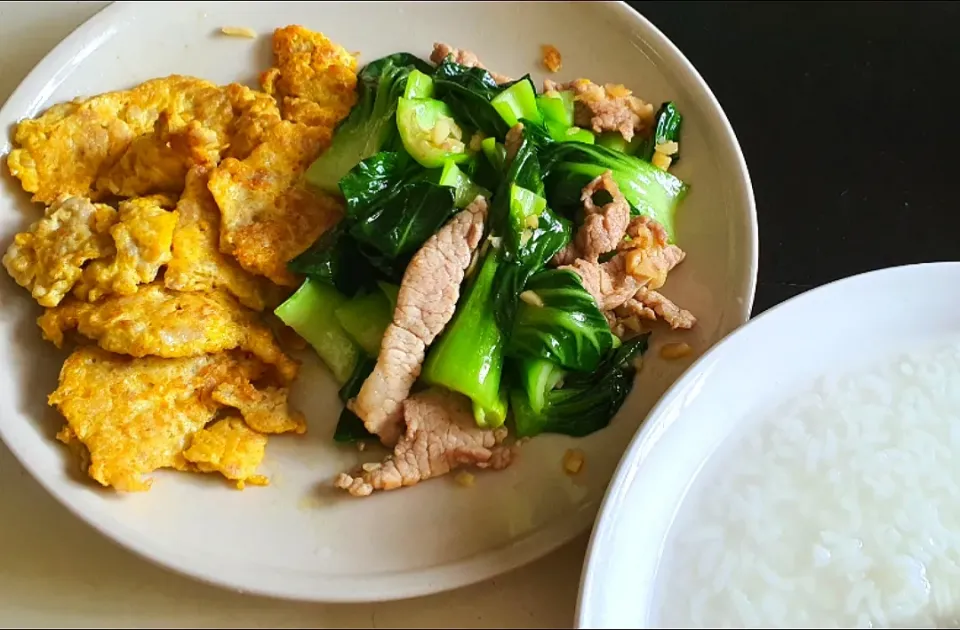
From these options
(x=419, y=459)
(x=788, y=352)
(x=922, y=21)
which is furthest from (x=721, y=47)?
(x=419, y=459)

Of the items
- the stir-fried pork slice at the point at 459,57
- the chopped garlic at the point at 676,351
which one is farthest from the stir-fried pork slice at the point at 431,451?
the stir-fried pork slice at the point at 459,57

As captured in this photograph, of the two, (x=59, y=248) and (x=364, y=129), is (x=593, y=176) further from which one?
(x=59, y=248)

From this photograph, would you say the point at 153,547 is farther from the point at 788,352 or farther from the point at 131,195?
the point at 788,352

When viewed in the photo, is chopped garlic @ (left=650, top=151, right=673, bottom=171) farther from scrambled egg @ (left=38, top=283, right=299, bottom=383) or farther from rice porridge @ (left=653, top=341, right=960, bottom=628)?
scrambled egg @ (left=38, top=283, right=299, bottom=383)

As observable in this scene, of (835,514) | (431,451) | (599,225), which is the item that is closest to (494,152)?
(599,225)

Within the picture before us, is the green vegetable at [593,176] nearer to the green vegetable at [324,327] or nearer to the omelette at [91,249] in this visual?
the green vegetable at [324,327]
